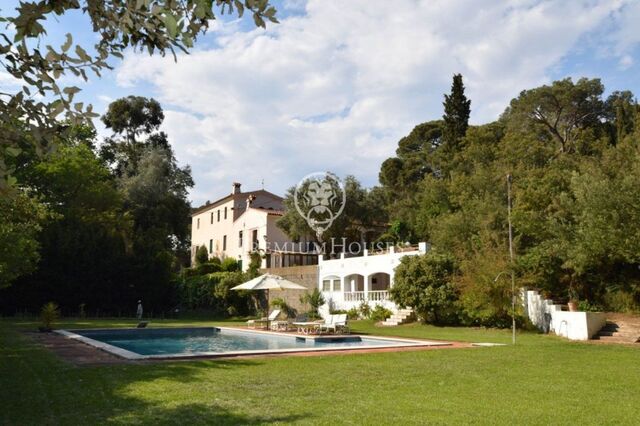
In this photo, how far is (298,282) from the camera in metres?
37.0

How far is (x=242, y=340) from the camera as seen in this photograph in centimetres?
2178

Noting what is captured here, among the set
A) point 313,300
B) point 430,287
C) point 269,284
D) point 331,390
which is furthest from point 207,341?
point 331,390

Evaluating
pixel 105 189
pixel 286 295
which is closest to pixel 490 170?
pixel 286 295

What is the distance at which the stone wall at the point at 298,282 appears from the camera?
3550cm

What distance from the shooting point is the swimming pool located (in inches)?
710

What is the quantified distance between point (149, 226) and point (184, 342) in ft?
93.4

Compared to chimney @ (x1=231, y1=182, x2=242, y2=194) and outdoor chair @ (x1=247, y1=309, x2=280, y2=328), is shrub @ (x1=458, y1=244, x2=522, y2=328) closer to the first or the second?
outdoor chair @ (x1=247, y1=309, x2=280, y2=328)

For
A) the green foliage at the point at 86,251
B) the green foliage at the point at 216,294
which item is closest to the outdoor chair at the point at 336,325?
the green foliage at the point at 216,294

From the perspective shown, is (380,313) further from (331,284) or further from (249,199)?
(249,199)

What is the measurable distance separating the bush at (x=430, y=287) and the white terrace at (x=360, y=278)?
289 centimetres

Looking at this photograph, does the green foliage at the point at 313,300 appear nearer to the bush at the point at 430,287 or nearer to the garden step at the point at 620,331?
the bush at the point at 430,287

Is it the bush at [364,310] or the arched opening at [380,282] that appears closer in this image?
the bush at [364,310]

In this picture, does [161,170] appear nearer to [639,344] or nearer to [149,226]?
[149,226]

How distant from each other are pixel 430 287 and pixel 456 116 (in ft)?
62.1
